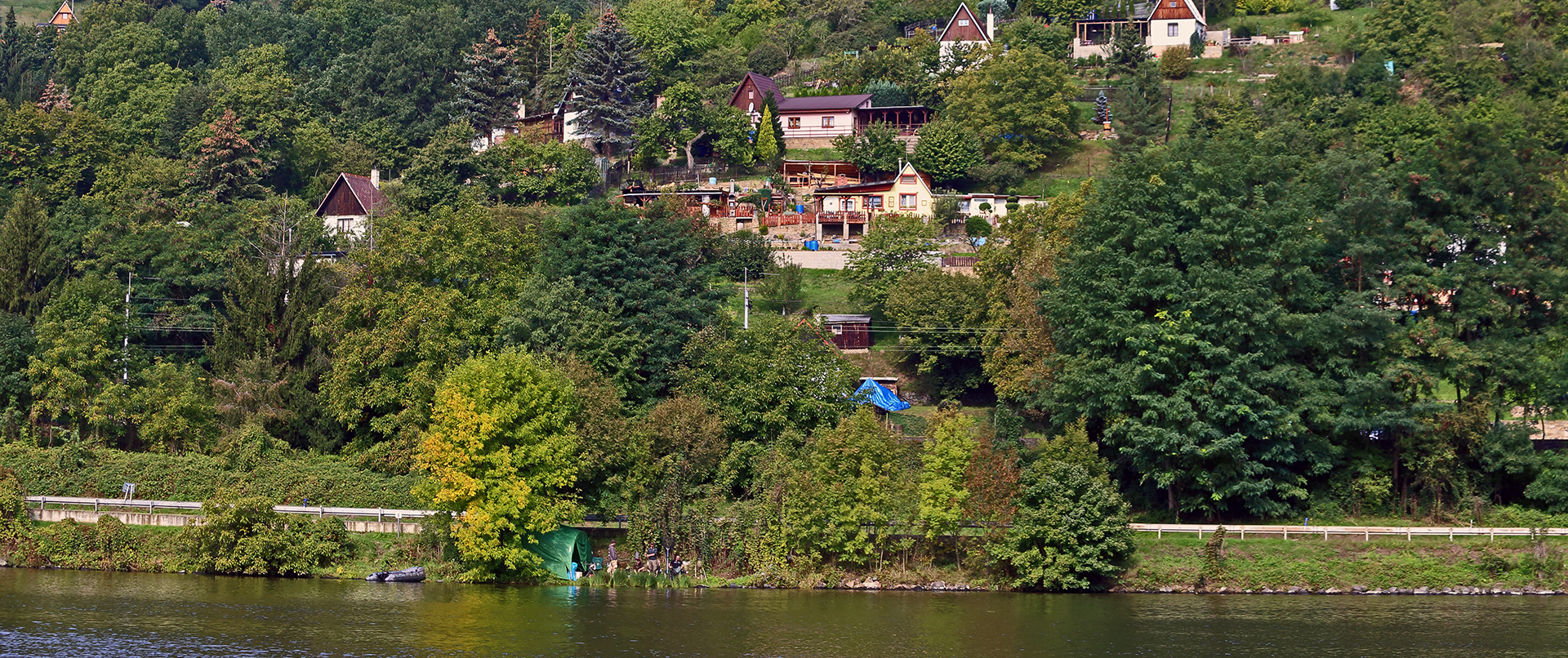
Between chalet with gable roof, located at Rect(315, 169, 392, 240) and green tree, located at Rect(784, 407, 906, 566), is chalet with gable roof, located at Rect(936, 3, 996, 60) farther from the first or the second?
green tree, located at Rect(784, 407, 906, 566)

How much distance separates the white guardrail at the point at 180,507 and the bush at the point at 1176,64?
7312 cm

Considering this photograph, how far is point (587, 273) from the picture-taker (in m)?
55.9

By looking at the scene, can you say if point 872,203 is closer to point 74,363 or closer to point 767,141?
point 767,141

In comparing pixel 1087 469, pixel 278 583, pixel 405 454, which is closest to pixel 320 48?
pixel 405 454

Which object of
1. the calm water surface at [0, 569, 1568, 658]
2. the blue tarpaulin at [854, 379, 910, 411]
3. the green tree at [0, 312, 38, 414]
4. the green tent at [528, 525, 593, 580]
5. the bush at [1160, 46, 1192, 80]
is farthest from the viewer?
the bush at [1160, 46, 1192, 80]

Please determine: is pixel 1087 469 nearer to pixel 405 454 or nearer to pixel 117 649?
pixel 405 454

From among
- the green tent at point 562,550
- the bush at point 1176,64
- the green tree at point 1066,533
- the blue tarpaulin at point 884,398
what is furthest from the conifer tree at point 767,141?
the green tree at point 1066,533

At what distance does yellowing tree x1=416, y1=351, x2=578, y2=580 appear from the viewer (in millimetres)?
44812

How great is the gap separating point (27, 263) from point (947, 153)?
51.4 m

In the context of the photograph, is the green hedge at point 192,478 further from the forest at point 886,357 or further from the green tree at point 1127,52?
the green tree at point 1127,52

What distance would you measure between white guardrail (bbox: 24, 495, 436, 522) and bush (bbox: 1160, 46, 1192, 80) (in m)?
73.1

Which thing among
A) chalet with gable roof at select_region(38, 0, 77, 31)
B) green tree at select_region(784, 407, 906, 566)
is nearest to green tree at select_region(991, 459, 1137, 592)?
green tree at select_region(784, 407, 906, 566)

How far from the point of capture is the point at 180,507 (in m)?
49.0

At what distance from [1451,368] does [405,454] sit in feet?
125
